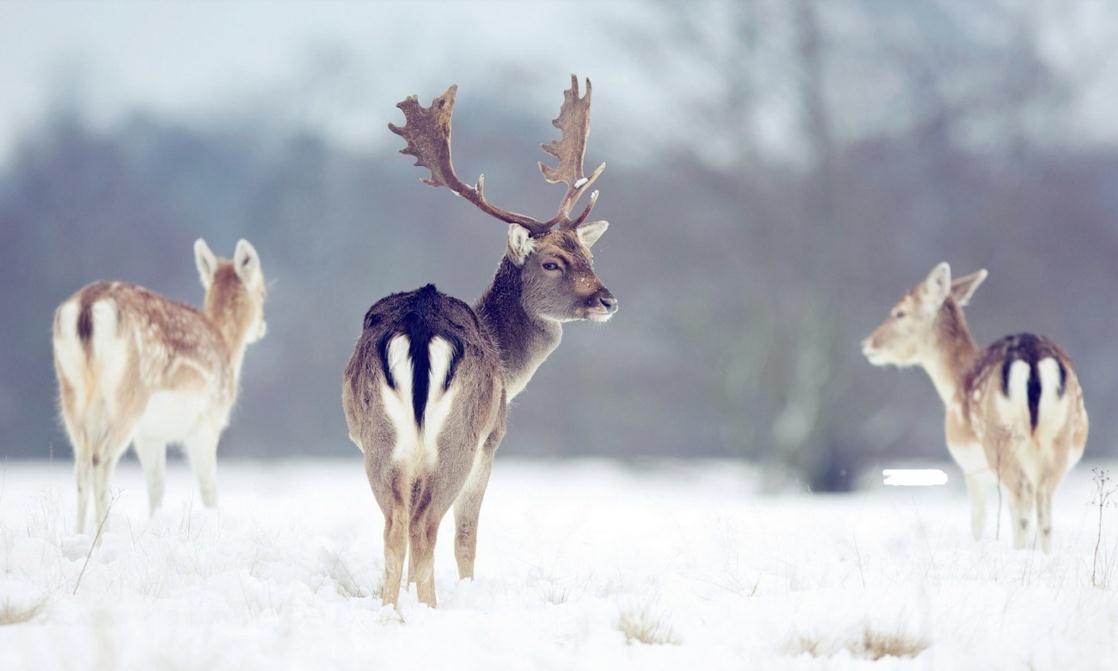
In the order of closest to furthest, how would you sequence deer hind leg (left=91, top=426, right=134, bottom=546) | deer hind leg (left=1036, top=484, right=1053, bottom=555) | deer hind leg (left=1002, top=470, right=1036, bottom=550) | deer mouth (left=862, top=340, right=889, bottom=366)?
deer hind leg (left=91, top=426, right=134, bottom=546) → deer hind leg (left=1036, top=484, right=1053, bottom=555) → deer hind leg (left=1002, top=470, right=1036, bottom=550) → deer mouth (left=862, top=340, right=889, bottom=366)

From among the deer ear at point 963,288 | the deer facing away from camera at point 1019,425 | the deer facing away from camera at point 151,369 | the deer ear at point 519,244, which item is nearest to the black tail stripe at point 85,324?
the deer facing away from camera at point 151,369

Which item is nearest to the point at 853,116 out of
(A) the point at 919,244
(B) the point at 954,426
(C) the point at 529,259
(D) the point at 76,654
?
(A) the point at 919,244

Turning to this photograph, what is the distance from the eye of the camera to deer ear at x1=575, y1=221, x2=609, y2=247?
22.4ft

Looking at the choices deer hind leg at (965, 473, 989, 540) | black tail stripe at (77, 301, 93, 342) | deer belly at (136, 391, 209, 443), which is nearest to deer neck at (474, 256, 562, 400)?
black tail stripe at (77, 301, 93, 342)

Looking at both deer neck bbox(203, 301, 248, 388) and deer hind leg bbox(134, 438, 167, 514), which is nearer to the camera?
deer hind leg bbox(134, 438, 167, 514)

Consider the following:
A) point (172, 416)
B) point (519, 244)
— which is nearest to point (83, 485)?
point (172, 416)

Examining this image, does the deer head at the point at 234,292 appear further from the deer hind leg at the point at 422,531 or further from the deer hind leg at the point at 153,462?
the deer hind leg at the point at 422,531

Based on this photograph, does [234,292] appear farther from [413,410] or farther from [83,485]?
[413,410]

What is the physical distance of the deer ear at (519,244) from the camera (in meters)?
6.37

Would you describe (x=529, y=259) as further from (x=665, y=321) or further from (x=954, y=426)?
(x=665, y=321)

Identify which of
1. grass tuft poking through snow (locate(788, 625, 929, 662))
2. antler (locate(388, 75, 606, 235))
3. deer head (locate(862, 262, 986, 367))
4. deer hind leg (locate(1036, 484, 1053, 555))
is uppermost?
antler (locate(388, 75, 606, 235))

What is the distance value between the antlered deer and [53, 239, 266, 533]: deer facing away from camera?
2284mm

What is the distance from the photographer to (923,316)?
969cm

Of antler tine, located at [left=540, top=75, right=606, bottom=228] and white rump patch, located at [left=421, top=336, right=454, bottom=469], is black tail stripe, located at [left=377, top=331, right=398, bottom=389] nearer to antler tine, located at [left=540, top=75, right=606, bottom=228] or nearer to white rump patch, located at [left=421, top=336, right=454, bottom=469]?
white rump patch, located at [left=421, top=336, right=454, bottom=469]
